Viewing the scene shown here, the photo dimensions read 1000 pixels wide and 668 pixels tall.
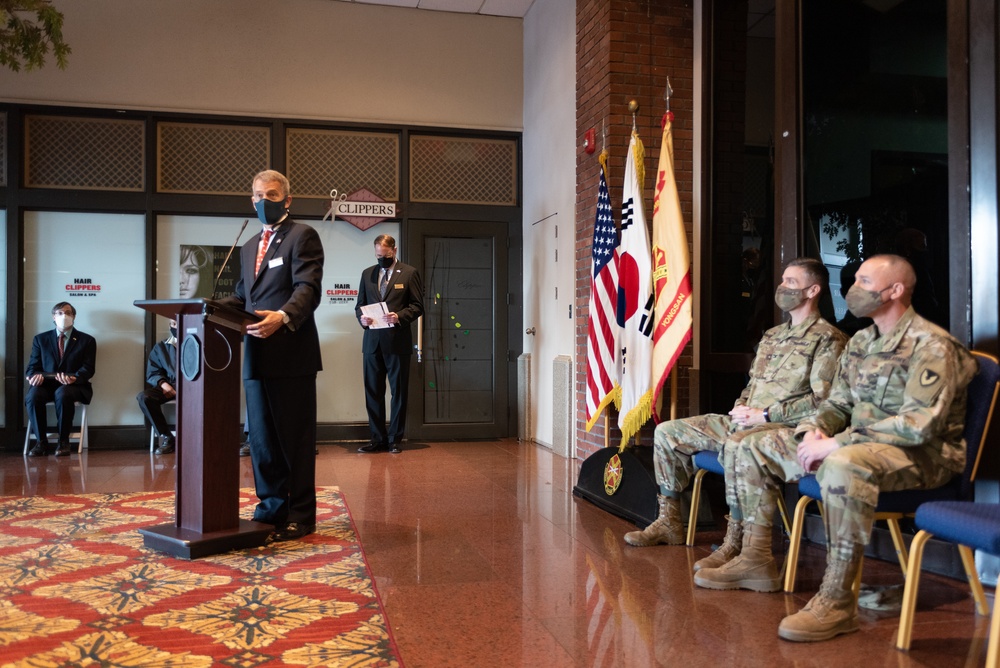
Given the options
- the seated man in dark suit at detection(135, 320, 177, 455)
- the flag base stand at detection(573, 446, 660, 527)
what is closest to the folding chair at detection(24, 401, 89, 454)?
the seated man in dark suit at detection(135, 320, 177, 455)

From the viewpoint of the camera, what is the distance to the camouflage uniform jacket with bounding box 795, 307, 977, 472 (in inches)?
105

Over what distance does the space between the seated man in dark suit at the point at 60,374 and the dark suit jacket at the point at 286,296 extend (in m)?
3.82

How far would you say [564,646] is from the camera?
254 cm

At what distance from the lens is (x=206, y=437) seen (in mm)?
3600

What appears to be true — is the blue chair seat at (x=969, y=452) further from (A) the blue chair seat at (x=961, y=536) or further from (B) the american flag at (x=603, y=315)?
(B) the american flag at (x=603, y=315)

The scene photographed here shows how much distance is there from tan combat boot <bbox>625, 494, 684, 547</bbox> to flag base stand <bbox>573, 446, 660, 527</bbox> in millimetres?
195

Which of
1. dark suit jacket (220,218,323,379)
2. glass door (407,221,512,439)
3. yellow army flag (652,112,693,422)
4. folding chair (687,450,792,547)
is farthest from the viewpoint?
glass door (407,221,512,439)

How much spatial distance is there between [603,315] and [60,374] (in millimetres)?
4605

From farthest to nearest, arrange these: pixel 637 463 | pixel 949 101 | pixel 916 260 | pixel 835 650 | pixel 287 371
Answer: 1. pixel 637 463
2. pixel 287 371
3. pixel 916 260
4. pixel 949 101
5. pixel 835 650

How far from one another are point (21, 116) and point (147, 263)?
157cm

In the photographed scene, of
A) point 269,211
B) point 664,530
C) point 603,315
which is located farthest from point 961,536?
point 269,211

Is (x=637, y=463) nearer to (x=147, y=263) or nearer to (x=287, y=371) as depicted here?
(x=287, y=371)

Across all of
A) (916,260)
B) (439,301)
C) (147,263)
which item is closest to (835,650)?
(916,260)

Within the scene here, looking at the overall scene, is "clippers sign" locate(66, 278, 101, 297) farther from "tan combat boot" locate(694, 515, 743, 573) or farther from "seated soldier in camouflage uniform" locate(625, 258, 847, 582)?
"tan combat boot" locate(694, 515, 743, 573)
